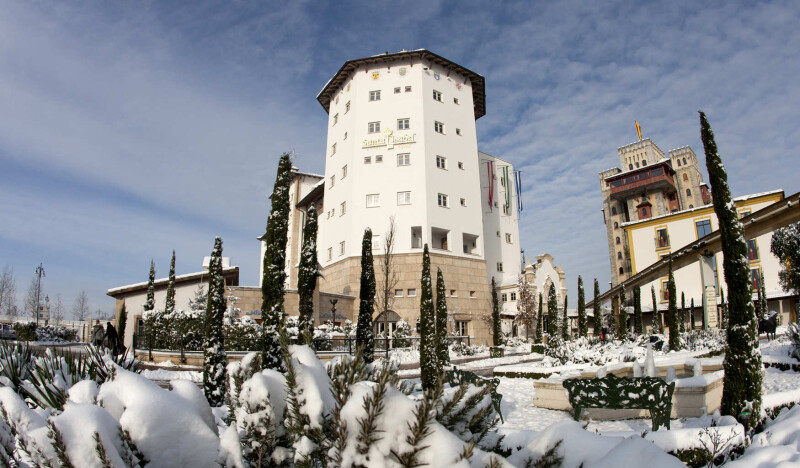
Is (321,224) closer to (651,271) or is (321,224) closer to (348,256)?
(348,256)

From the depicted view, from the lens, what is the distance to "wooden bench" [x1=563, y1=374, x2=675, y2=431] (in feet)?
24.6

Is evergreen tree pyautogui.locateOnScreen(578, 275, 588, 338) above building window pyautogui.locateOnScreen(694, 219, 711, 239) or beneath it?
beneath

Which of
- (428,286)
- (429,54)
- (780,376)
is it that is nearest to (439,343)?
(428,286)

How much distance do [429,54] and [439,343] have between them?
31360 mm

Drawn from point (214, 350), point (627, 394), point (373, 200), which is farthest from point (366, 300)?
point (373, 200)

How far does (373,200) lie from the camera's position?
A: 37875 mm

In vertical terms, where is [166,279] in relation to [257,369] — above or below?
above

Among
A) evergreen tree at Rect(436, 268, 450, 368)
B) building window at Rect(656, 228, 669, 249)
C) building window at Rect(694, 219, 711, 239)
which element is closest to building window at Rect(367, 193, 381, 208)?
evergreen tree at Rect(436, 268, 450, 368)

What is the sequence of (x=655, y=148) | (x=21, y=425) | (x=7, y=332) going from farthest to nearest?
(x=655, y=148), (x=7, y=332), (x=21, y=425)

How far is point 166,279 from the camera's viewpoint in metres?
32.2

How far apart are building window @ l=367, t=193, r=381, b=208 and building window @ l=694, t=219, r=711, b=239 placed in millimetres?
32498

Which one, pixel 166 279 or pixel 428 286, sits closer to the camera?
pixel 428 286

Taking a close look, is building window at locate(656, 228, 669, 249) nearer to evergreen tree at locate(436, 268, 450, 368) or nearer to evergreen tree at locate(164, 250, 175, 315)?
evergreen tree at locate(436, 268, 450, 368)

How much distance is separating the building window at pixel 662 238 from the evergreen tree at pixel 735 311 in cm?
4461
